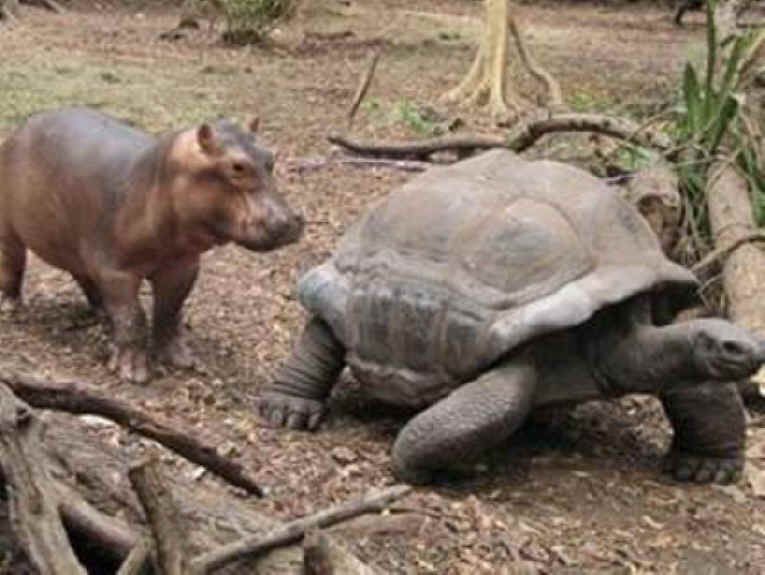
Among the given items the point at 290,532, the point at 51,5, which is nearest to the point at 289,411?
the point at 290,532

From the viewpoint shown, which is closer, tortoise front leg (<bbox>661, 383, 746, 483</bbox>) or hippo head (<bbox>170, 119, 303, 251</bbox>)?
hippo head (<bbox>170, 119, 303, 251</bbox>)

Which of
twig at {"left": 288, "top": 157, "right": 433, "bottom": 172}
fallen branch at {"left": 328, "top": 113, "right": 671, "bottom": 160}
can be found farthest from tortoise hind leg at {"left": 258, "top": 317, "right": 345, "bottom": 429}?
twig at {"left": 288, "top": 157, "right": 433, "bottom": 172}

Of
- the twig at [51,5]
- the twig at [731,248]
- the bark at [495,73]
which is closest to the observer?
the twig at [731,248]

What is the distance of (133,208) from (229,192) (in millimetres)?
382

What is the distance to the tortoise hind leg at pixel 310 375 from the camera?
13.9 ft

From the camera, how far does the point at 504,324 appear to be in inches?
149

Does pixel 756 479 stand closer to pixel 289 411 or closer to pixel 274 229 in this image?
pixel 289 411

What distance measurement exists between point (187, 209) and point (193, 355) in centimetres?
68

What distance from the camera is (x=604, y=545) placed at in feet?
11.9

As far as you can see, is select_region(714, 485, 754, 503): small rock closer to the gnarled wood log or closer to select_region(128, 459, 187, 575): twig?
the gnarled wood log

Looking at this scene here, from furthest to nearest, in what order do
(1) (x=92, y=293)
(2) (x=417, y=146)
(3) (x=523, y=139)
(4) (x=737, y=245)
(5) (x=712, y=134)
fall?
(2) (x=417, y=146)
(3) (x=523, y=139)
(5) (x=712, y=134)
(4) (x=737, y=245)
(1) (x=92, y=293)

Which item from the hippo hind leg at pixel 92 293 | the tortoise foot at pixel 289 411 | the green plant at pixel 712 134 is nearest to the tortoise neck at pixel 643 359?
the tortoise foot at pixel 289 411

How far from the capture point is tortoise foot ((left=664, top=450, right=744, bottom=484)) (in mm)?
4098

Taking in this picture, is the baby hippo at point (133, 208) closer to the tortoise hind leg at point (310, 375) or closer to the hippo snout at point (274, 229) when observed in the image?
the hippo snout at point (274, 229)
